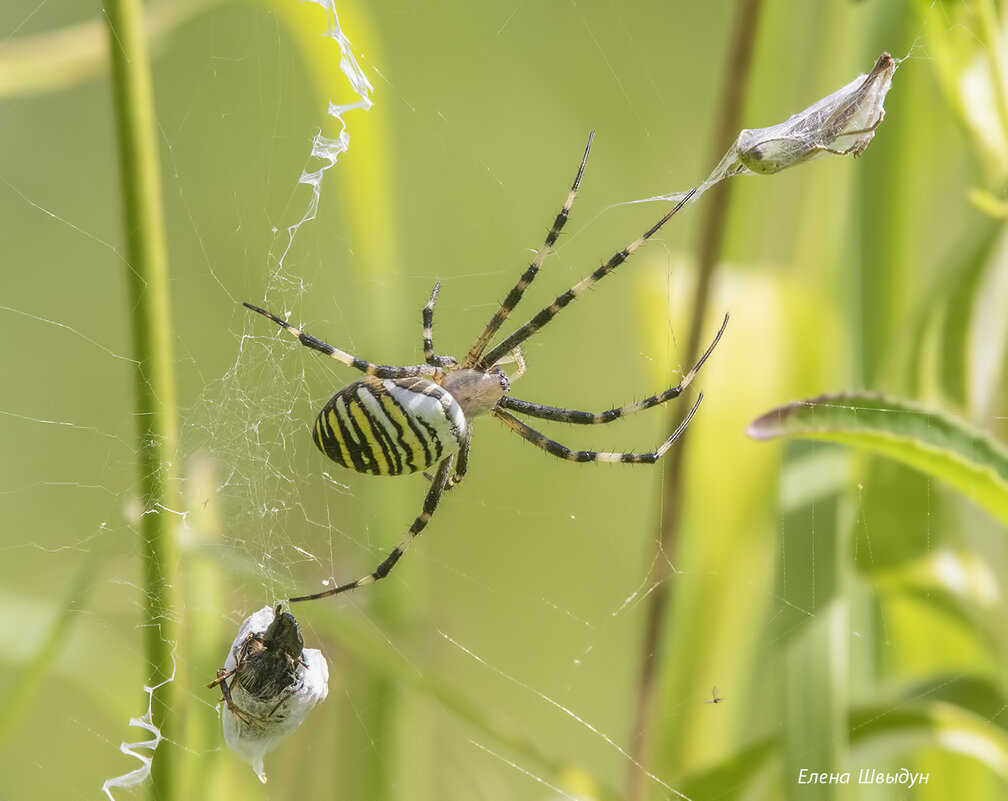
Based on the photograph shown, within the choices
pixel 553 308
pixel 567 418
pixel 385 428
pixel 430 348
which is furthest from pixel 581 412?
pixel 385 428

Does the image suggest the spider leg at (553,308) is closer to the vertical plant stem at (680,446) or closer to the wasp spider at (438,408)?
the wasp spider at (438,408)

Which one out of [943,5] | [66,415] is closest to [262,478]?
[66,415]

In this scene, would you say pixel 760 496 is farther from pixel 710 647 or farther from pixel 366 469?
pixel 366 469

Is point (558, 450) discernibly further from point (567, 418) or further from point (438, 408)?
point (438, 408)

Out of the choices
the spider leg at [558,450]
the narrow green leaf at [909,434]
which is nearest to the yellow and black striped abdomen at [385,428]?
the spider leg at [558,450]

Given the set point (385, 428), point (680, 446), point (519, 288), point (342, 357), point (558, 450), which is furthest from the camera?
point (558, 450)
